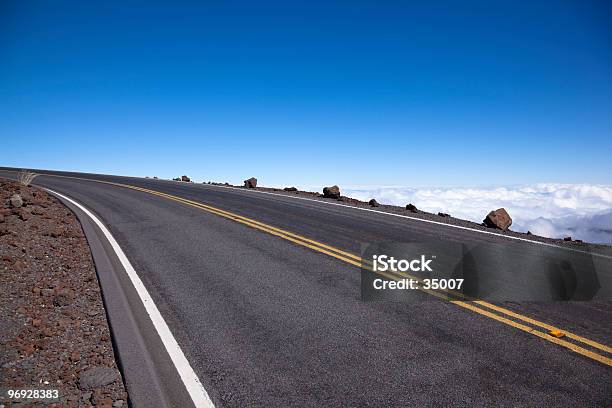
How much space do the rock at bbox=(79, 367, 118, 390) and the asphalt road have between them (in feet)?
2.32

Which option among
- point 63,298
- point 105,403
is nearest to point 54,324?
point 63,298

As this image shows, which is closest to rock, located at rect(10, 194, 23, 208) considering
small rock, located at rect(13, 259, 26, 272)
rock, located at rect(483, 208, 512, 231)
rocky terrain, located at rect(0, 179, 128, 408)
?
rocky terrain, located at rect(0, 179, 128, 408)

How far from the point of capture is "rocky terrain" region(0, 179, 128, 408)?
3123 millimetres

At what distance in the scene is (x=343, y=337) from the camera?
3793 millimetres

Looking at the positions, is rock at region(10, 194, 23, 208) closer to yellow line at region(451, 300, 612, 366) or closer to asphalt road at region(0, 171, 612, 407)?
asphalt road at region(0, 171, 612, 407)

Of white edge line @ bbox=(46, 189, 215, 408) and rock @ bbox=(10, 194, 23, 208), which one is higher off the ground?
rock @ bbox=(10, 194, 23, 208)

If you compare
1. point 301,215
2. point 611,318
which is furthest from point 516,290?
point 301,215

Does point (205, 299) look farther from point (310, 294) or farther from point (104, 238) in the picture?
point (104, 238)

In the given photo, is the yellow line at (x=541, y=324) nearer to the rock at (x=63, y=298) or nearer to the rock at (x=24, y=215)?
the rock at (x=63, y=298)

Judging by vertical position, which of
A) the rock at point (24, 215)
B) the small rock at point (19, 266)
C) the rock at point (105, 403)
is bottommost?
the rock at point (105, 403)

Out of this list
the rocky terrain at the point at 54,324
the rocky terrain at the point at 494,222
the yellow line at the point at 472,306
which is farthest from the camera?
the rocky terrain at the point at 494,222

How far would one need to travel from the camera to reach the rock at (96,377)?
3.12 metres

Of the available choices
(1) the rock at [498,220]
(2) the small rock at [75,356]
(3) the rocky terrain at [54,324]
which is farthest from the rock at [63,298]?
(1) the rock at [498,220]

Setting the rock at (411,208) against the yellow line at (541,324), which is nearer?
the yellow line at (541,324)
